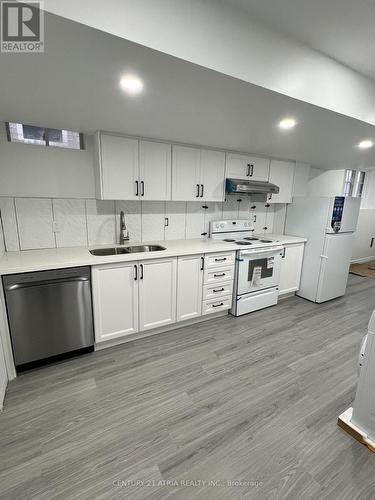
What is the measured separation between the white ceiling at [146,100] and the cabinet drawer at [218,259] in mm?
1304

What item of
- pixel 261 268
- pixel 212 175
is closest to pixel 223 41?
pixel 212 175

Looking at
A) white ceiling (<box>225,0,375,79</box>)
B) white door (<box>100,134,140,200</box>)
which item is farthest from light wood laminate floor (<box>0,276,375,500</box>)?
white ceiling (<box>225,0,375,79</box>)

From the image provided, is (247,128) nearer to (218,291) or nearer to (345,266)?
(218,291)

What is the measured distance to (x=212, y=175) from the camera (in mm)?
2936

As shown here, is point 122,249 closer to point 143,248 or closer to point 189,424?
point 143,248

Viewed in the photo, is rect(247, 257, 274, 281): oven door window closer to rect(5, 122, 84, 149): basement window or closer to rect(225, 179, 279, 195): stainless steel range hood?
rect(225, 179, 279, 195): stainless steel range hood

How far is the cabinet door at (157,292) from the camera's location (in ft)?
7.73

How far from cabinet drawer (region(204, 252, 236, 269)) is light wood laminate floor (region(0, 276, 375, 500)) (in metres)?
0.84

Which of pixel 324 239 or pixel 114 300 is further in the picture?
pixel 324 239

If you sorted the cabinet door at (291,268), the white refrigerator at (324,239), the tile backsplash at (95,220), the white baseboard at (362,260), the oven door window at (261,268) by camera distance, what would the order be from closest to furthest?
1. the tile backsplash at (95,220)
2. the oven door window at (261,268)
3. the white refrigerator at (324,239)
4. the cabinet door at (291,268)
5. the white baseboard at (362,260)

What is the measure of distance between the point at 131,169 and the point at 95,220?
0.71 metres

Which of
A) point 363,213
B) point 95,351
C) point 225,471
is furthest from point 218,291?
point 363,213

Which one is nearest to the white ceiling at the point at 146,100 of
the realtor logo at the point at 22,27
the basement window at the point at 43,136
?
the realtor logo at the point at 22,27

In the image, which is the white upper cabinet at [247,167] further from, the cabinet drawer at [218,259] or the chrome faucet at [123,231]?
the chrome faucet at [123,231]
